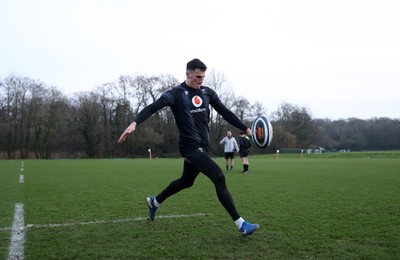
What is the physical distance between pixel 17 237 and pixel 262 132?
12.7 feet

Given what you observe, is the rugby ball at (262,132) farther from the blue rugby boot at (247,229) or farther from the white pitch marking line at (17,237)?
the white pitch marking line at (17,237)

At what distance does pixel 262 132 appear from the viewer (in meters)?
5.96

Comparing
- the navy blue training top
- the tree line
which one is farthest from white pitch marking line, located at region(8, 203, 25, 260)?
the tree line

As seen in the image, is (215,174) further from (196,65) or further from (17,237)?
(17,237)

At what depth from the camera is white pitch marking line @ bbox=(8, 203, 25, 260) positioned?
168 inches

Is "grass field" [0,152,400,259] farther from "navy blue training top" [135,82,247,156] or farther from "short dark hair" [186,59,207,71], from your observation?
"short dark hair" [186,59,207,71]

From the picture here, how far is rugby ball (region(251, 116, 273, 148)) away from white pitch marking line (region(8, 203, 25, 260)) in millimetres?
3644

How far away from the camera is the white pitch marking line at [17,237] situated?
4.28m

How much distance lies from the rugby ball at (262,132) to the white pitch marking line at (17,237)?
12.0 feet


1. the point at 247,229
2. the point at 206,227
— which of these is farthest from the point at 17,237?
the point at 247,229

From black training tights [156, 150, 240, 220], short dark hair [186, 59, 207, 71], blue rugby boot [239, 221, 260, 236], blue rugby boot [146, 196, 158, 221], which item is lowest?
blue rugby boot [239, 221, 260, 236]

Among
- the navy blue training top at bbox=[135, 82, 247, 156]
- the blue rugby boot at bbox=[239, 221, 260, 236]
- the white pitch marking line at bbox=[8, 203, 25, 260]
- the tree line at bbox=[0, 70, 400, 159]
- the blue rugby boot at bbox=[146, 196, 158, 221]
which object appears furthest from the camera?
the tree line at bbox=[0, 70, 400, 159]

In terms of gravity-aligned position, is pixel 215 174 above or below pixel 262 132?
below

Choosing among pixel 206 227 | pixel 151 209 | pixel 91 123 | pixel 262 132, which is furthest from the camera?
pixel 91 123
